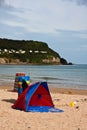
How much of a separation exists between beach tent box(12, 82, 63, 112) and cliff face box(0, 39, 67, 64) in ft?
539

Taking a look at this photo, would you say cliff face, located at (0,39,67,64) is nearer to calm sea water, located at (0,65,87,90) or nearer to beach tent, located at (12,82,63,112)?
calm sea water, located at (0,65,87,90)

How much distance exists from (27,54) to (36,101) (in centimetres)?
16810

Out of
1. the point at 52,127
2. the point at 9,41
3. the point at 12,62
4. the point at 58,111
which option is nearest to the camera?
the point at 52,127

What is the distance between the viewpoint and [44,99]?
12.8 m

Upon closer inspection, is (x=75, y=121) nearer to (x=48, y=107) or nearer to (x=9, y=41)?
(x=48, y=107)

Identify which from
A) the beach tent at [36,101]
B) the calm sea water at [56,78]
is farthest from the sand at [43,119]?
the calm sea water at [56,78]

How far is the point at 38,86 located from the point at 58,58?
588 ft

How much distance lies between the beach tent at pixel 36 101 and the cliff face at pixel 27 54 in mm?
164209

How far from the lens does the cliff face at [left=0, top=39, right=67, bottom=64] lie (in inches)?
7101

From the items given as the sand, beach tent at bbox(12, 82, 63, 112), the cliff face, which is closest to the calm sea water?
beach tent at bbox(12, 82, 63, 112)

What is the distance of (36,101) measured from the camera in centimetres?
1259

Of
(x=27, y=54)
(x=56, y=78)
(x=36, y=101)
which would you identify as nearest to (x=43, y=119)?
(x=36, y=101)

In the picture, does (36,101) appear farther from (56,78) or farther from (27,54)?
(27,54)

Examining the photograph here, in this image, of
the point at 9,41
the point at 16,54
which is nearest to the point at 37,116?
the point at 16,54
